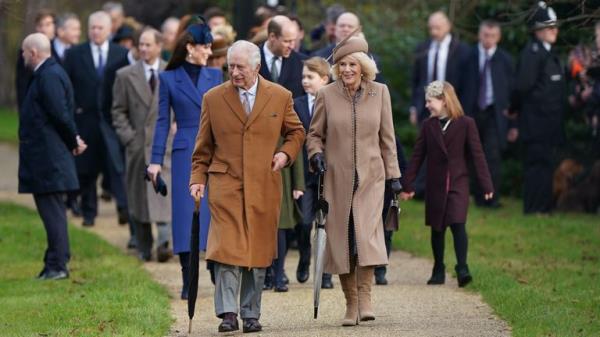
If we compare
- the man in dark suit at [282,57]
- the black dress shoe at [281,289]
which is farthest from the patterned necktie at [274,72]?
the black dress shoe at [281,289]

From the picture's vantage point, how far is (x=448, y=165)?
42.0 feet

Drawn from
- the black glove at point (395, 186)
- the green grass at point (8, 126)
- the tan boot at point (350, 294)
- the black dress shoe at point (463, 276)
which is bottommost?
the green grass at point (8, 126)

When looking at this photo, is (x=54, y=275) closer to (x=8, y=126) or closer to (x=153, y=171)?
(x=153, y=171)

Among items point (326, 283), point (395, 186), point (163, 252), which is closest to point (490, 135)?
point (163, 252)

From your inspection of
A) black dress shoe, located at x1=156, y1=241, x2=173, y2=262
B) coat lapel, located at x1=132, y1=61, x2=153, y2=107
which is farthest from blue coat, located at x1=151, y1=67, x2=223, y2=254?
coat lapel, located at x1=132, y1=61, x2=153, y2=107

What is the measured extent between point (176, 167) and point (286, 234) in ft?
5.17

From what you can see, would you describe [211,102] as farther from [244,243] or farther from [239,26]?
[239,26]

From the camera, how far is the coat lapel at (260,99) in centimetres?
1027

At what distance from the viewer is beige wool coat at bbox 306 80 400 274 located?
10.6m

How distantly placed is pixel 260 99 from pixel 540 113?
8.48 m

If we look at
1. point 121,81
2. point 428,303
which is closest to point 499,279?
point 428,303

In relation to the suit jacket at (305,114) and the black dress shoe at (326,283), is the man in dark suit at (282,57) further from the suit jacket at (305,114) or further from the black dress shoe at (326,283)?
the black dress shoe at (326,283)

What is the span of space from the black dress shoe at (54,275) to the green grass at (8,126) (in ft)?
51.4

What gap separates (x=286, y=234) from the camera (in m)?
13.3
